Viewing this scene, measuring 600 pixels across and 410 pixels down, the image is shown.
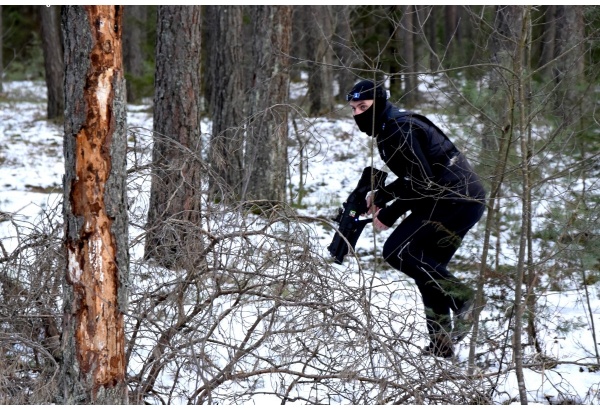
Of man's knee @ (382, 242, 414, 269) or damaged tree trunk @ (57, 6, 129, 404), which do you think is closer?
damaged tree trunk @ (57, 6, 129, 404)

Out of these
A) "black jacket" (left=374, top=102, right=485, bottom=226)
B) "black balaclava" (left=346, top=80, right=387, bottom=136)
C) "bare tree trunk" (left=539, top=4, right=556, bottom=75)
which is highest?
"bare tree trunk" (left=539, top=4, right=556, bottom=75)

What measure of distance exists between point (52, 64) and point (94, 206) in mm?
13516

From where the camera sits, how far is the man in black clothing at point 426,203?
5066 mm

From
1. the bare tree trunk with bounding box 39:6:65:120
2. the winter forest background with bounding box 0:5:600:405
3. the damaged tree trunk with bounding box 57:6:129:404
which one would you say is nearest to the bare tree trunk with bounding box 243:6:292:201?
the winter forest background with bounding box 0:5:600:405

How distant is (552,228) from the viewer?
5008 mm

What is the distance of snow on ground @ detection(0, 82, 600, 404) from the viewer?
200 inches

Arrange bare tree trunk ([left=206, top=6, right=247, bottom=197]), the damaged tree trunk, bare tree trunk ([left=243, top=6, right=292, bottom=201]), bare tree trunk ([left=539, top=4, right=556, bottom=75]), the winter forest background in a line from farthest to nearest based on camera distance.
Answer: bare tree trunk ([left=206, top=6, right=247, bottom=197])
bare tree trunk ([left=243, top=6, right=292, bottom=201])
bare tree trunk ([left=539, top=4, right=556, bottom=75])
the winter forest background
the damaged tree trunk

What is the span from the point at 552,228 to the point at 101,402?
10.1ft

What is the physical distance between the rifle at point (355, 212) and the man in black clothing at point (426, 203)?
6 cm

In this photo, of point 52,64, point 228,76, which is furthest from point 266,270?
point 52,64

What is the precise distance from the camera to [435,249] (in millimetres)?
5418

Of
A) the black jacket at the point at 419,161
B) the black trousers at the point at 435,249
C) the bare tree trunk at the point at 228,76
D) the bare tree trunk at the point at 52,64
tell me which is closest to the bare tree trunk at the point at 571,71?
the black jacket at the point at 419,161

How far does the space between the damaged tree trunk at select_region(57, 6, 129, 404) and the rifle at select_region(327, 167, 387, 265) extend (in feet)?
5.63

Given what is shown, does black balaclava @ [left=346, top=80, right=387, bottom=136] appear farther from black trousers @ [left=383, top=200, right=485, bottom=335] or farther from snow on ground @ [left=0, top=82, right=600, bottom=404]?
black trousers @ [left=383, top=200, right=485, bottom=335]
